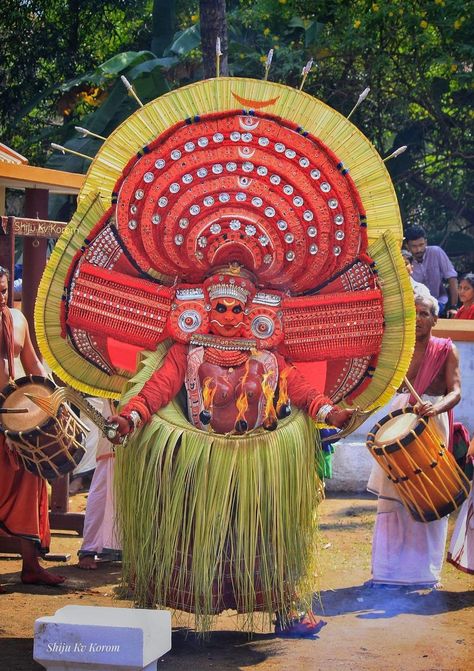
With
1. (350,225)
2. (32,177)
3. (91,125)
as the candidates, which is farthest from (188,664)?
(91,125)

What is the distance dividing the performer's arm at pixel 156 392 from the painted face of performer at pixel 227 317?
20cm

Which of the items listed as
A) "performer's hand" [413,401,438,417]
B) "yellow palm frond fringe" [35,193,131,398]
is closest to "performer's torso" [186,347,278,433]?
"yellow palm frond fringe" [35,193,131,398]

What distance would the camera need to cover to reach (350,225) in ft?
19.0

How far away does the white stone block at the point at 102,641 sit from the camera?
3.96 metres

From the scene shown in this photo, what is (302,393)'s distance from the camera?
18.3 ft

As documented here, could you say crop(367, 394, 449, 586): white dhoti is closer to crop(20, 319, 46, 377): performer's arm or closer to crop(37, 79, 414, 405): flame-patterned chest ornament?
crop(37, 79, 414, 405): flame-patterned chest ornament

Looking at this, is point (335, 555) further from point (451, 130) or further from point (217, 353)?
point (451, 130)

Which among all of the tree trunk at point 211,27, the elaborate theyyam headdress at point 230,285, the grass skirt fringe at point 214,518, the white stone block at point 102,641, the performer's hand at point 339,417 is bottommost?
the white stone block at point 102,641

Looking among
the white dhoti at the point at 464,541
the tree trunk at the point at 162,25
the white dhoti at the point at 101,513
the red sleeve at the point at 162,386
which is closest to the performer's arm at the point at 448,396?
the white dhoti at the point at 464,541

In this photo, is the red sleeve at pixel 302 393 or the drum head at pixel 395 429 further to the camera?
the drum head at pixel 395 429

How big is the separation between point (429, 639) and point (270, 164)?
101 inches

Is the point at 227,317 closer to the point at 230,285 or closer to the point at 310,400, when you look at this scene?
the point at 230,285

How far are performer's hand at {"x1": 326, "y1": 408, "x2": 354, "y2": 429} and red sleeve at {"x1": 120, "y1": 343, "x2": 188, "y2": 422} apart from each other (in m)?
0.77

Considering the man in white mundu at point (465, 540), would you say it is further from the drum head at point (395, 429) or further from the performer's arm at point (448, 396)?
the drum head at point (395, 429)
